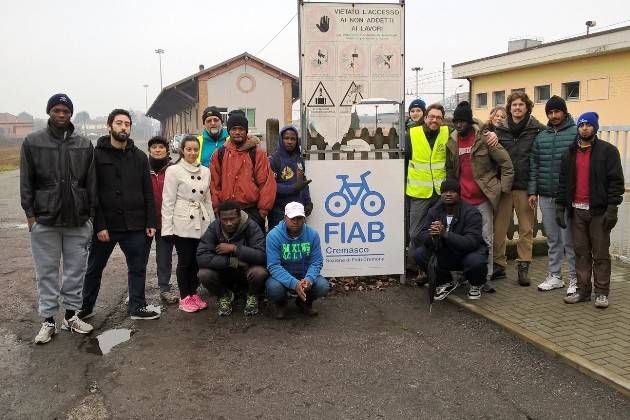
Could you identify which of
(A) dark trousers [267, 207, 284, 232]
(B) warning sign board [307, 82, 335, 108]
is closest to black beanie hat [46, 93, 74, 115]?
(A) dark trousers [267, 207, 284, 232]

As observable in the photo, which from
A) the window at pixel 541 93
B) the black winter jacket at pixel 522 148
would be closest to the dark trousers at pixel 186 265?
the black winter jacket at pixel 522 148

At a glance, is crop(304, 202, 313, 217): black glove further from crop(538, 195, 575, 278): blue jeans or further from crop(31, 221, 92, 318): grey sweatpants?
crop(538, 195, 575, 278): blue jeans

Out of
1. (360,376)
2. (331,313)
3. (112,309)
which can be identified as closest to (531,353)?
(360,376)

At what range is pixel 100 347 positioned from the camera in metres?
4.60

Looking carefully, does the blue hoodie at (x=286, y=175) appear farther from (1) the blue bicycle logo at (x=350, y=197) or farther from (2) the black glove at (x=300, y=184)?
(1) the blue bicycle logo at (x=350, y=197)

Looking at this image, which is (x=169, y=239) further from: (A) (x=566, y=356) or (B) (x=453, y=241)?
(A) (x=566, y=356)

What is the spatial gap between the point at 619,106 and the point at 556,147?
18236mm

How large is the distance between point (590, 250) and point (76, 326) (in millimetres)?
4807

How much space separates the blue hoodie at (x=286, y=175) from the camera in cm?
581

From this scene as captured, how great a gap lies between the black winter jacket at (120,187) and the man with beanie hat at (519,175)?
375 cm

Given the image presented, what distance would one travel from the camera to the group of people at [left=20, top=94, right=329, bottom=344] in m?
4.62

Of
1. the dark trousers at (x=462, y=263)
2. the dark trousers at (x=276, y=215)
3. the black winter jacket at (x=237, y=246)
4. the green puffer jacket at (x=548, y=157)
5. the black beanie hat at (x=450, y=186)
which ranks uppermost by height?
the green puffer jacket at (x=548, y=157)

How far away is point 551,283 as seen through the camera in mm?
5836

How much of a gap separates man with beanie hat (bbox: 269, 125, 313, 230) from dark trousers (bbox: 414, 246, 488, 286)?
1.29 m
